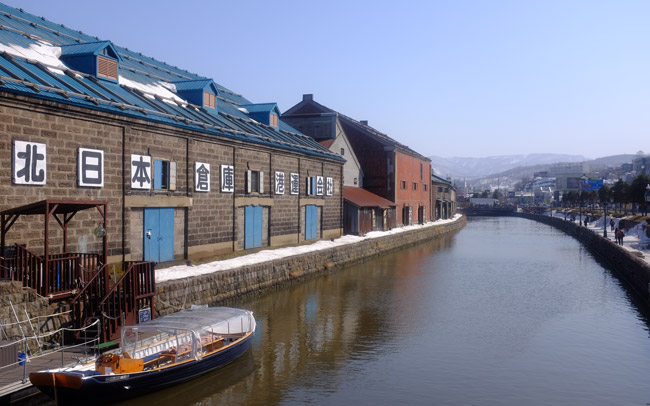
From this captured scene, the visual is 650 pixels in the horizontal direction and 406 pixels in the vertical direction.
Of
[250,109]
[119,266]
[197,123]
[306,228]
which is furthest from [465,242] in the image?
[119,266]

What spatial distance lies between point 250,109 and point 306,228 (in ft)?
31.5

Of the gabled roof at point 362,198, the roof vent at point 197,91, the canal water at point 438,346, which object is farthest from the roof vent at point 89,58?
the gabled roof at point 362,198

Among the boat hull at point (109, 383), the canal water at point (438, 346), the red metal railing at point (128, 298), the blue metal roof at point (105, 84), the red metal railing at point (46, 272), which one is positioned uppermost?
the blue metal roof at point (105, 84)

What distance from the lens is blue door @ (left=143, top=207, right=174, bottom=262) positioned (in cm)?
2542

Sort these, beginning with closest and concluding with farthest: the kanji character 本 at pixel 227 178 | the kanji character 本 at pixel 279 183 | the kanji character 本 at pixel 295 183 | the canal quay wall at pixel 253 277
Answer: the canal quay wall at pixel 253 277 < the kanji character 本 at pixel 227 178 < the kanji character 本 at pixel 279 183 < the kanji character 本 at pixel 295 183

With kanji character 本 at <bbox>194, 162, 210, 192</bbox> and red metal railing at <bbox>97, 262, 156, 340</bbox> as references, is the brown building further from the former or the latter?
red metal railing at <bbox>97, 262, 156, 340</bbox>

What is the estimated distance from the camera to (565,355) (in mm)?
19078

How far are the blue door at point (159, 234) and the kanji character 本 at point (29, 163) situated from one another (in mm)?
6032

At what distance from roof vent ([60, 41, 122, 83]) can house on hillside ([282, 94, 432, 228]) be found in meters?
28.9

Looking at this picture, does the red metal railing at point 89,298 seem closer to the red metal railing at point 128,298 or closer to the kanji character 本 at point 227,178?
the red metal railing at point 128,298

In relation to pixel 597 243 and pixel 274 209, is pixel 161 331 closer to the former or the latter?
pixel 274 209

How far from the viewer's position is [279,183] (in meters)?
37.8

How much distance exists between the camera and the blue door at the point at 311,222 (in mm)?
42656

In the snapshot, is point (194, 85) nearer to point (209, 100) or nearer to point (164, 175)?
point (209, 100)
